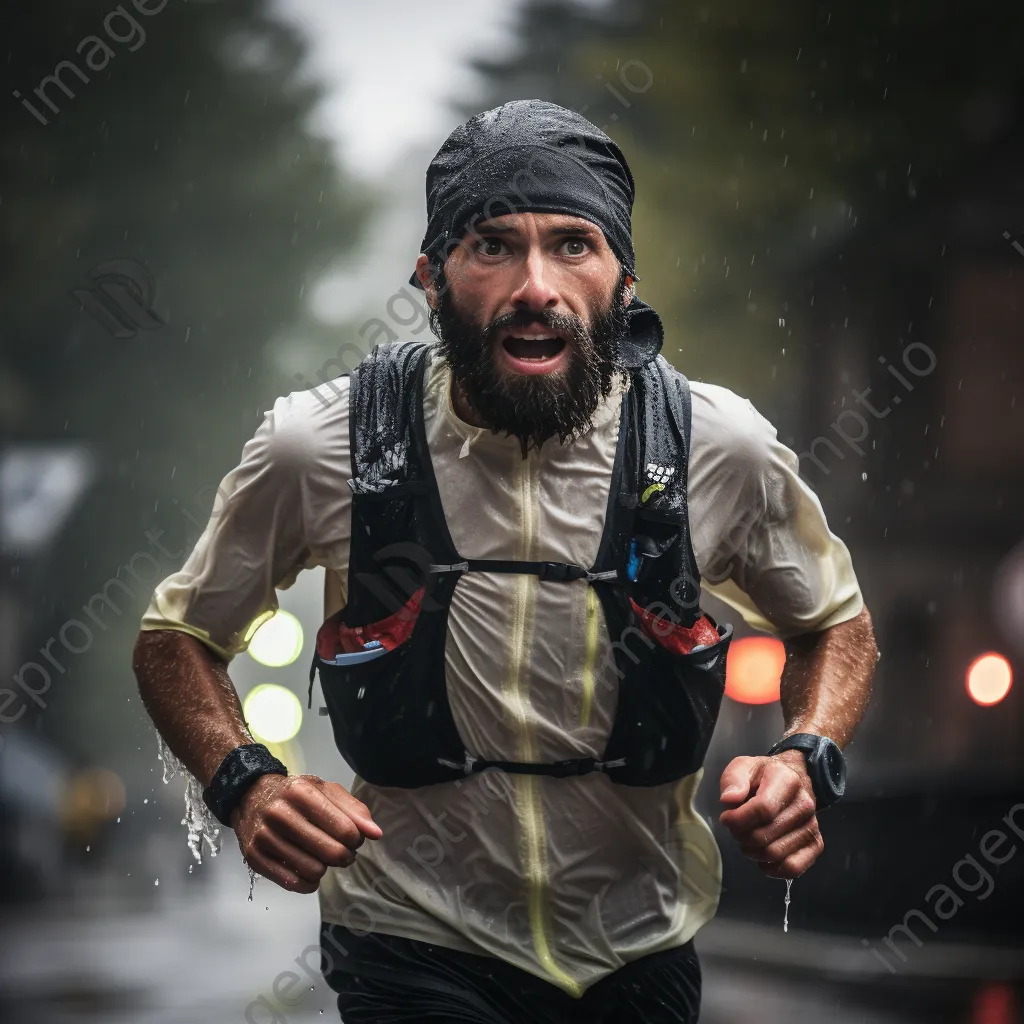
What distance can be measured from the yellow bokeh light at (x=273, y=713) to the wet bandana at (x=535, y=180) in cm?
1369

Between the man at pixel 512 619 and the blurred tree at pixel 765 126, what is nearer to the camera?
the man at pixel 512 619

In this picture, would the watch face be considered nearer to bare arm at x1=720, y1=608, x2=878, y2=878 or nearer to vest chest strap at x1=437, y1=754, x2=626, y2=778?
bare arm at x1=720, y1=608, x2=878, y2=878

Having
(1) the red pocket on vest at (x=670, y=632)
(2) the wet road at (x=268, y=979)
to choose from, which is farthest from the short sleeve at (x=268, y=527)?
(2) the wet road at (x=268, y=979)

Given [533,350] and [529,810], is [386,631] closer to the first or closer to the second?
[529,810]

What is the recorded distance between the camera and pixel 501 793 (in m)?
3.31

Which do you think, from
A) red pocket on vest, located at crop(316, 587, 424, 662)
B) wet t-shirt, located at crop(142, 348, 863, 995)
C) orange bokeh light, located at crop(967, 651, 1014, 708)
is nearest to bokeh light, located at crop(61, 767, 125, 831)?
orange bokeh light, located at crop(967, 651, 1014, 708)

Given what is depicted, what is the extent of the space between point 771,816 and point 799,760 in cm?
24

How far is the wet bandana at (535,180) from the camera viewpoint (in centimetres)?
342

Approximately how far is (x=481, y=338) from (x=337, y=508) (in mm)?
420

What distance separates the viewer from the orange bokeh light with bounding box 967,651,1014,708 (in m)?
12.4

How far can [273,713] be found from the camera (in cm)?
1764

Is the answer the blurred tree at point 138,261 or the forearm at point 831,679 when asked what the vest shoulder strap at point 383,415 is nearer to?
the forearm at point 831,679

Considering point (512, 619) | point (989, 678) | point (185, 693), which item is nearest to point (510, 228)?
point (512, 619)

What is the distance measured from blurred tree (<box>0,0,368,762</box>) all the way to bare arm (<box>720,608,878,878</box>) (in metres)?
17.3
